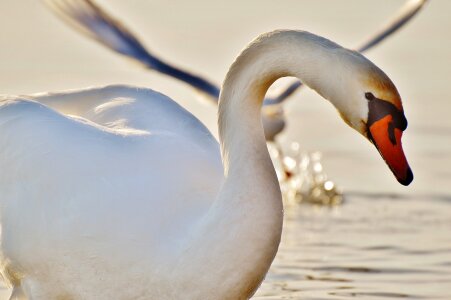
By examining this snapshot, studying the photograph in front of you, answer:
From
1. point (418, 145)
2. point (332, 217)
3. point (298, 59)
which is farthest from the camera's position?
point (418, 145)

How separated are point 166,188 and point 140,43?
4630mm

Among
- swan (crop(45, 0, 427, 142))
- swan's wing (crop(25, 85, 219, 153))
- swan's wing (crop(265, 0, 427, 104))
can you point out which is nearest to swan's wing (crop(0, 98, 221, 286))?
swan's wing (crop(25, 85, 219, 153))

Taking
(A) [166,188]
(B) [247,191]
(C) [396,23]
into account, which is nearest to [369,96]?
(B) [247,191]

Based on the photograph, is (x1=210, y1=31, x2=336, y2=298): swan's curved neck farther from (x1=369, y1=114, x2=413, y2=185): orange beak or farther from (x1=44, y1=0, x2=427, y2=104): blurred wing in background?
(x1=44, y1=0, x2=427, y2=104): blurred wing in background

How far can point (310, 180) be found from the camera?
1117cm

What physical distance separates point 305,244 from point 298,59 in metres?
3.72

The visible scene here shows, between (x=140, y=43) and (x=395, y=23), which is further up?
(x=395, y=23)

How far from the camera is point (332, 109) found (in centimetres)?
1325

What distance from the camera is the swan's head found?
5.41m

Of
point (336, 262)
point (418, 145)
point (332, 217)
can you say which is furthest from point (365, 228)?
point (418, 145)

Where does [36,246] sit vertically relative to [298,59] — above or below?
below

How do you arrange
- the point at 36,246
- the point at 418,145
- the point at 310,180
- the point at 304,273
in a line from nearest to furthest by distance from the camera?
the point at 36,246, the point at 304,273, the point at 310,180, the point at 418,145

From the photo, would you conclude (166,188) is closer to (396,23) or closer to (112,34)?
(112,34)

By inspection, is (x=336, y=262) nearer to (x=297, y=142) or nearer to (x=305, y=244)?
(x=305, y=244)
